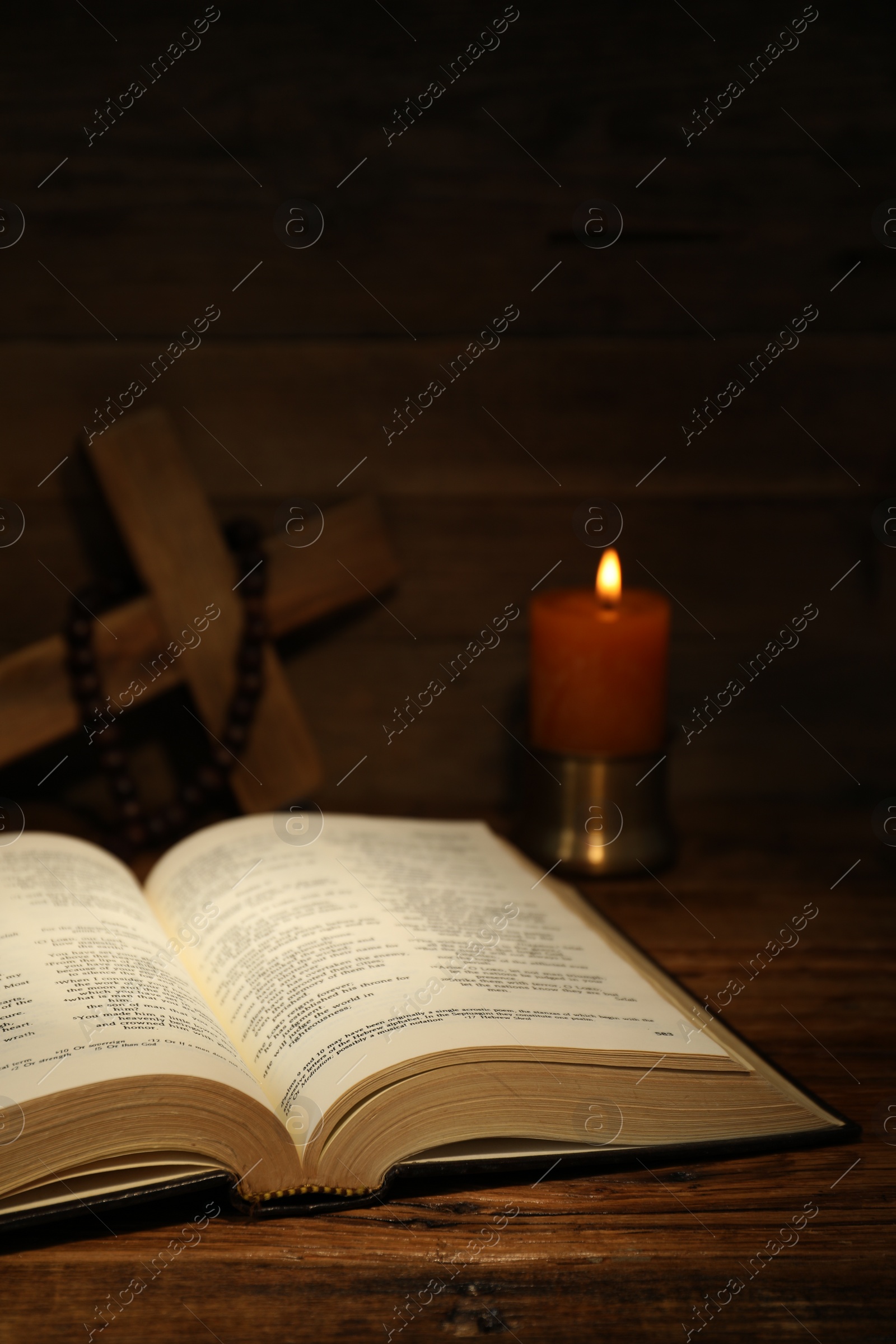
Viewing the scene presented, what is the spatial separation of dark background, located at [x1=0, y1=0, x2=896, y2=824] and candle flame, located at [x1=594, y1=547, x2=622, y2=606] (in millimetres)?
222

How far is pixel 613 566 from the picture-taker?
1036 mm

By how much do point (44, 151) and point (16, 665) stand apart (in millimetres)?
543

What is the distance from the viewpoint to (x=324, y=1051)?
2.02 ft

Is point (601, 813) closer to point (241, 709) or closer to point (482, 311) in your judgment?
point (241, 709)

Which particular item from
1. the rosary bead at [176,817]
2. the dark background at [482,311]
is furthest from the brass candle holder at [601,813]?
the rosary bead at [176,817]

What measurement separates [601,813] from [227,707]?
40cm

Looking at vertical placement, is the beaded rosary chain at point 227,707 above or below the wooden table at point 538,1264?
above

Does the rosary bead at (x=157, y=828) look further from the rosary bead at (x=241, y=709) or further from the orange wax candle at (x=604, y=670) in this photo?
the orange wax candle at (x=604, y=670)

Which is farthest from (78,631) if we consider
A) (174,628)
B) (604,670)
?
(604,670)

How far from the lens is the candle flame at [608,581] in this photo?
104cm

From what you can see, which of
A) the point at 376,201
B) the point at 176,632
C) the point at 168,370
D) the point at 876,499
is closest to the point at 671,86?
the point at 376,201

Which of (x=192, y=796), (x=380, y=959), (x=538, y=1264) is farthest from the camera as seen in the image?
(x=192, y=796)

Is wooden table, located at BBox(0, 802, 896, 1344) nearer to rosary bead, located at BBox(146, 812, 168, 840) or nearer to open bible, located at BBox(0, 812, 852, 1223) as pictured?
open bible, located at BBox(0, 812, 852, 1223)

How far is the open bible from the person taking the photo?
554 millimetres
